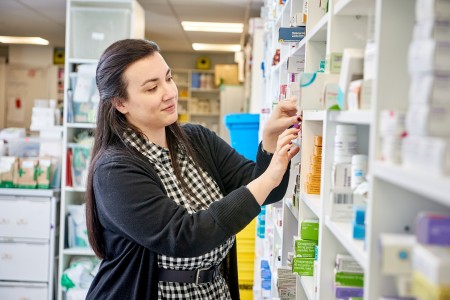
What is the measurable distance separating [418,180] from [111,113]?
146 centimetres

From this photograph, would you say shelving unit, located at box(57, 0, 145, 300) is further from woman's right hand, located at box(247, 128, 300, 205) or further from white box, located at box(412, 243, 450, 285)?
white box, located at box(412, 243, 450, 285)

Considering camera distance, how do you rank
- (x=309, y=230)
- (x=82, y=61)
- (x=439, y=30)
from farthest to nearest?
(x=82, y=61)
(x=309, y=230)
(x=439, y=30)

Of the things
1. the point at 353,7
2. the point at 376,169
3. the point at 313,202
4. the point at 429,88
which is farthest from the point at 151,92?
the point at 429,88

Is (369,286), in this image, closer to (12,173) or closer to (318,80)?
(318,80)

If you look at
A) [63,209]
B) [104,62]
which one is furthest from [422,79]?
[63,209]

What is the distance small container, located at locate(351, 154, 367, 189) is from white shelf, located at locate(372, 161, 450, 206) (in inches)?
11.6

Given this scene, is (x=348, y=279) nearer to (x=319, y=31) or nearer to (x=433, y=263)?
(x=433, y=263)

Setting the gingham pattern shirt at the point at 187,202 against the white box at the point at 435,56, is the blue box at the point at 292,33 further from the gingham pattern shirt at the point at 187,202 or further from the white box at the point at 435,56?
the white box at the point at 435,56

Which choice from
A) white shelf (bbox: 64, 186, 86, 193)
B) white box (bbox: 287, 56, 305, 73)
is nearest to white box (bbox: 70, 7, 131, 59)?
white shelf (bbox: 64, 186, 86, 193)

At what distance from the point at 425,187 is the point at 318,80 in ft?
2.52

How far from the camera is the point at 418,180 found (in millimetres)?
743

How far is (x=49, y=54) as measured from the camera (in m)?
10.2

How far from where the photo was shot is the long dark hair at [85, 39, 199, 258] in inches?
76.9

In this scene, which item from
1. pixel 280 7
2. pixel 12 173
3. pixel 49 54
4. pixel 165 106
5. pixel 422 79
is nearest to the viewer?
pixel 422 79
